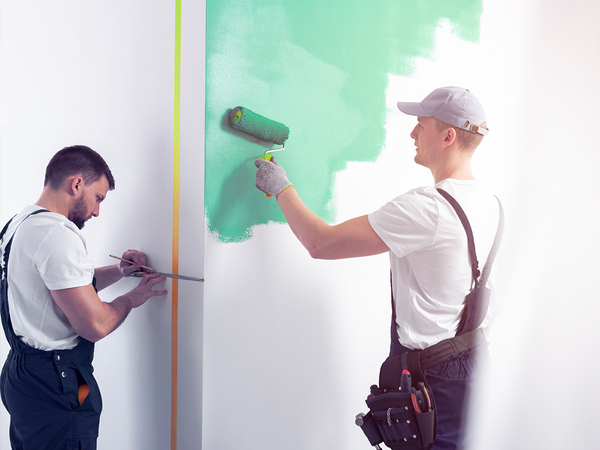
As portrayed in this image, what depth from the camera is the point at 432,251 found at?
3.50 ft

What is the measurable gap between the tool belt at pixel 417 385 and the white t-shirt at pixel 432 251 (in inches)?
0.8

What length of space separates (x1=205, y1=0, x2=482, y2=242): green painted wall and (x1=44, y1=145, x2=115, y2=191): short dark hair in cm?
33

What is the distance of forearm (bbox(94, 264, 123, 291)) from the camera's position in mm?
1211

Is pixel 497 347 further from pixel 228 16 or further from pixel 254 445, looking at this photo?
pixel 228 16

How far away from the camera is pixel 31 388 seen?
105cm

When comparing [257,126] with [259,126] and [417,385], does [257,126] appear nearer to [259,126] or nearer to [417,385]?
[259,126]

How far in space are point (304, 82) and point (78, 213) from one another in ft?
2.67

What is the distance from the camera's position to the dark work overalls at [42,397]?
1053 millimetres

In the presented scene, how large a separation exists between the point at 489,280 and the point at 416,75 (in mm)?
977

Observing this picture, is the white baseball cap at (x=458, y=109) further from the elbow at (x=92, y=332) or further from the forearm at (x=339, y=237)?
the elbow at (x=92, y=332)

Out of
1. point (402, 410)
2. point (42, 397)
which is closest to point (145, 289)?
point (42, 397)

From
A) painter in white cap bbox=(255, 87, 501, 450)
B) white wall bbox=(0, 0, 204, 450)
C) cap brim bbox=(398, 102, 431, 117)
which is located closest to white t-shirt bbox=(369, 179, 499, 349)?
painter in white cap bbox=(255, 87, 501, 450)

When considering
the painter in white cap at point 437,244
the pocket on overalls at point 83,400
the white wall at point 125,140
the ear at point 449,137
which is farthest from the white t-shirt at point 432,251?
the pocket on overalls at point 83,400

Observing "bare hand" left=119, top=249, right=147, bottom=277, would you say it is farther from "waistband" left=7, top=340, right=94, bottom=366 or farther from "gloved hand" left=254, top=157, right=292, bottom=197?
"gloved hand" left=254, top=157, right=292, bottom=197
